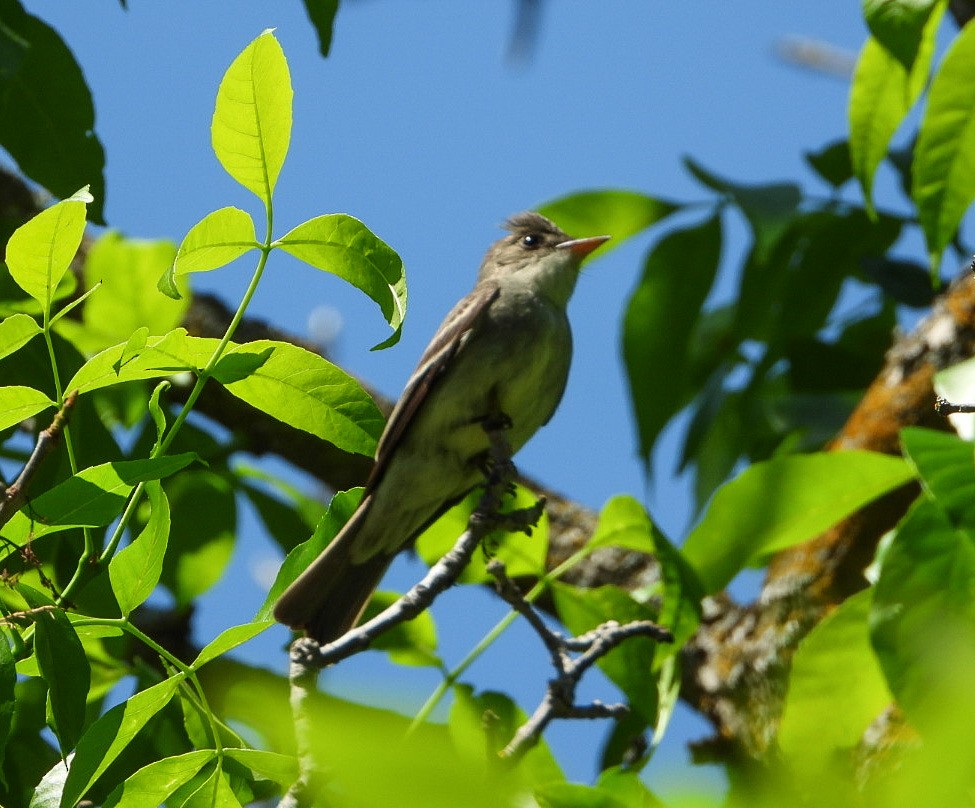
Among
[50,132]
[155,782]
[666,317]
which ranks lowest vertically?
[155,782]

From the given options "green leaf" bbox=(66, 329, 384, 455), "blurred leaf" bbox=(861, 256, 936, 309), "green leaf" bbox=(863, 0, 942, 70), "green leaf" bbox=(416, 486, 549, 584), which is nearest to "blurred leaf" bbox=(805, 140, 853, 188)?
"blurred leaf" bbox=(861, 256, 936, 309)

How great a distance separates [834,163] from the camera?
5066 mm

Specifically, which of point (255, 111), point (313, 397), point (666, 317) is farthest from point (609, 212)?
point (255, 111)

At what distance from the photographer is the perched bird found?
4.12 m

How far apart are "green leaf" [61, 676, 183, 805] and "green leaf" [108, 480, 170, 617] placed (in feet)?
0.42

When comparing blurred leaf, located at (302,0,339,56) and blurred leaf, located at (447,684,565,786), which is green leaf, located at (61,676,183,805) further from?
blurred leaf, located at (302,0,339,56)

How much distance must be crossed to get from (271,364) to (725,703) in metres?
2.81

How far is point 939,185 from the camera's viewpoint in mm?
3113

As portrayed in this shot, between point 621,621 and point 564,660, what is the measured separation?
656 mm

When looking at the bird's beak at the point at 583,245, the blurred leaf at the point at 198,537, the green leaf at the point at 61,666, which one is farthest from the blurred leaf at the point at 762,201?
the green leaf at the point at 61,666

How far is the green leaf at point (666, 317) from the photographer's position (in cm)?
436

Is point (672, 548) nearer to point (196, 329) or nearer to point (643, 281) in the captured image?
point (643, 281)

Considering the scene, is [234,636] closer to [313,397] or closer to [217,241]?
[313,397]

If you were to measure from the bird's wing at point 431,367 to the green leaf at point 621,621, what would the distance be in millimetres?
1191
